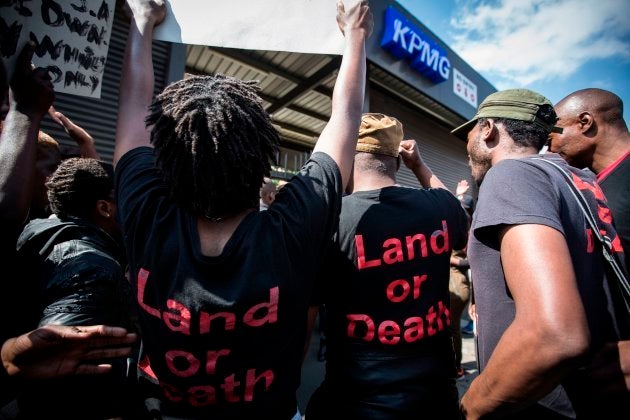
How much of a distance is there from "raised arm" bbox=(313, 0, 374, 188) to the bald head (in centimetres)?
197

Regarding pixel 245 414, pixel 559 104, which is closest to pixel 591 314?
pixel 245 414

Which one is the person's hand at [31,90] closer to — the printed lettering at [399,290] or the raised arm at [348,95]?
the raised arm at [348,95]

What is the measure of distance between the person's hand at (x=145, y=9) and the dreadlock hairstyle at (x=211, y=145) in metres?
0.47

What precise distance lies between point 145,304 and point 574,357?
1329 millimetres

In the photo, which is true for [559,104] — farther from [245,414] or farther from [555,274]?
[245,414]

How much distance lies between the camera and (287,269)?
97 centimetres

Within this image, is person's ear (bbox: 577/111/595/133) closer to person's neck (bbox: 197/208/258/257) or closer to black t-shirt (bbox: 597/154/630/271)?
black t-shirt (bbox: 597/154/630/271)

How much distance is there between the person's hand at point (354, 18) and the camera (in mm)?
1324

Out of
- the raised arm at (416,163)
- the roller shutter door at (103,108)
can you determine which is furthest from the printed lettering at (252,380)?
the roller shutter door at (103,108)

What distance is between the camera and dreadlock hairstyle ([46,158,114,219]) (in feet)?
6.05

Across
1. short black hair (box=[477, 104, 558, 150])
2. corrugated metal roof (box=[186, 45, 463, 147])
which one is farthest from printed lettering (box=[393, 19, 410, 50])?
short black hair (box=[477, 104, 558, 150])

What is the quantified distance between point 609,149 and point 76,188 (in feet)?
11.4

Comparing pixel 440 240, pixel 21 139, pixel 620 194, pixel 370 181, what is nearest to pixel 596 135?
pixel 620 194

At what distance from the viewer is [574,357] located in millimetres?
981
